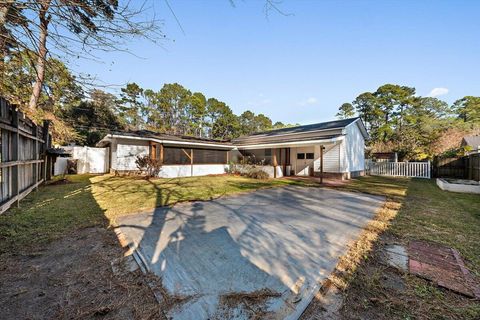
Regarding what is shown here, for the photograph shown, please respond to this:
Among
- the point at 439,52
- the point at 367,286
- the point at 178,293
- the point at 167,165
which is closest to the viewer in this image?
the point at 178,293

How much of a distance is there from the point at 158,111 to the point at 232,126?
43.9 feet

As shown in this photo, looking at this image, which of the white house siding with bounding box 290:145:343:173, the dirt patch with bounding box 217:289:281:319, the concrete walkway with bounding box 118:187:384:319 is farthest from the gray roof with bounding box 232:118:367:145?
the dirt patch with bounding box 217:289:281:319

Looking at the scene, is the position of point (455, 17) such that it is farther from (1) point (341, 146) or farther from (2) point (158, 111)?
(2) point (158, 111)

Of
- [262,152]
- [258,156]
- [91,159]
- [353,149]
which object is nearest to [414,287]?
[353,149]

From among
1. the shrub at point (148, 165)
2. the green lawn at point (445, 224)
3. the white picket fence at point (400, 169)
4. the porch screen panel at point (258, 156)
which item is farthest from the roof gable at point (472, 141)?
the shrub at point (148, 165)

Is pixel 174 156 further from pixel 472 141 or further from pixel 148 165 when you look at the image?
pixel 472 141

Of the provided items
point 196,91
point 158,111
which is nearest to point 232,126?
point 196,91

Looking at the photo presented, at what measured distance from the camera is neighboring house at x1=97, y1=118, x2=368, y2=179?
38.8ft

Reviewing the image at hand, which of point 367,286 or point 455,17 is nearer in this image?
point 367,286

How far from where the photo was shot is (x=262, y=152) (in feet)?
54.6

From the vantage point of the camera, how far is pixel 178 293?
6.56ft

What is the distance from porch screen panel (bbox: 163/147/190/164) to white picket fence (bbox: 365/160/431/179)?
15.2 metres

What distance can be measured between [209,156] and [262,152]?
4673mm

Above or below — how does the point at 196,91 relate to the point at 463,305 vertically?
above
